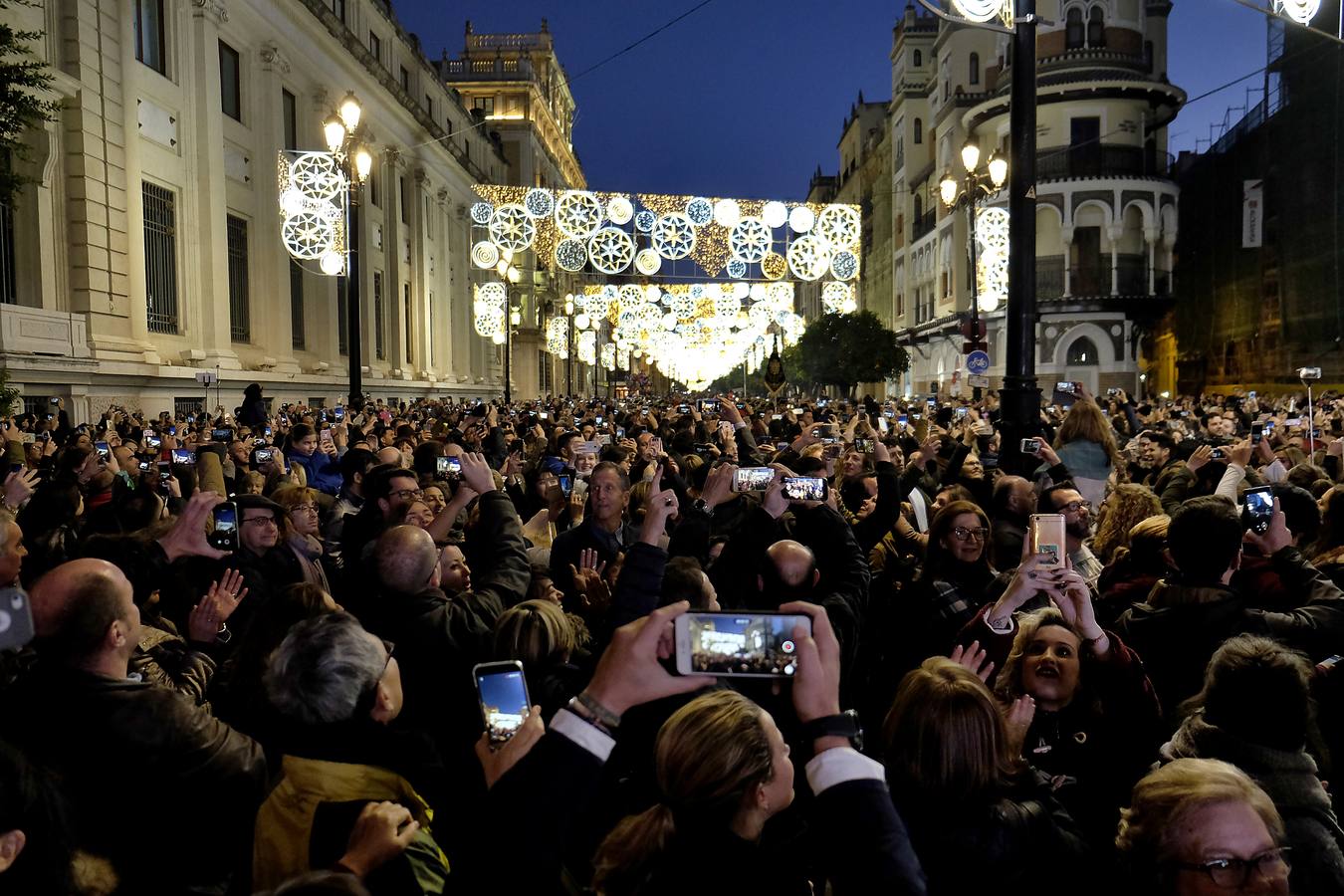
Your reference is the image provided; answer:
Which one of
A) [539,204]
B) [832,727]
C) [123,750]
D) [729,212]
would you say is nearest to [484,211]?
[539,204]

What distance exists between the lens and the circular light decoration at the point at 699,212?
2344cm

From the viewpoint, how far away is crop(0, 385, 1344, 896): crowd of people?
2225mm

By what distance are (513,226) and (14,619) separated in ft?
72.7

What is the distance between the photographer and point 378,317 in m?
39.9

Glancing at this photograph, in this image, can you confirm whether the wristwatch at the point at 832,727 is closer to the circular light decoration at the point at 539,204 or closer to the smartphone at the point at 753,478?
the smartphone at the point at 753,478

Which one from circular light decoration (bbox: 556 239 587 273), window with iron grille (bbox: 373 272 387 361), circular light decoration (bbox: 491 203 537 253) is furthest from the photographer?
window with iron grille (bbox: 373 272 387 361)

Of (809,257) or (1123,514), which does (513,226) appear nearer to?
(809,257)

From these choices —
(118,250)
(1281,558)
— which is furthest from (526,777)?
(118,250)

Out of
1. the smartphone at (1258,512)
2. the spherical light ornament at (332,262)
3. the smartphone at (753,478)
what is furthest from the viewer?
the spherical light ornament at (332,262)

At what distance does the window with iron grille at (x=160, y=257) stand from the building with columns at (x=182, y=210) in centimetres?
4

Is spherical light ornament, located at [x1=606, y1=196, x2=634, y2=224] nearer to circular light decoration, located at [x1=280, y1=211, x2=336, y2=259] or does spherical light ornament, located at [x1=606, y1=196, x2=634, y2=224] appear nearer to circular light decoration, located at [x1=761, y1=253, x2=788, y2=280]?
circular light decoration, located at [x1=761, y1=253, x2=788, y2=280]

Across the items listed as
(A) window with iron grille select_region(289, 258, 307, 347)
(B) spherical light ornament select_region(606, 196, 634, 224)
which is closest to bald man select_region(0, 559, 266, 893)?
(B) spherical light ornament select_region(606, 196, 634, 224)

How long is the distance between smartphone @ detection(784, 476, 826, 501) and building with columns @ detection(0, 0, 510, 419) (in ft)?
50.4

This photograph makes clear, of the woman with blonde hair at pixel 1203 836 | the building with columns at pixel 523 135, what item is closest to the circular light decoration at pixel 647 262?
the woman with blonde hair at pixel 1203 836
